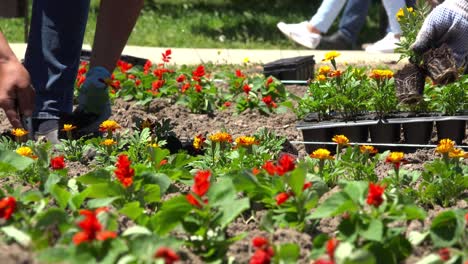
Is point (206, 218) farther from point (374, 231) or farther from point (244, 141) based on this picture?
point (244, 141)

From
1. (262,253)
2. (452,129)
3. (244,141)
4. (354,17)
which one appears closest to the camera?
(262,253)

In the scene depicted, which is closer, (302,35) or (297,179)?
(297,179)

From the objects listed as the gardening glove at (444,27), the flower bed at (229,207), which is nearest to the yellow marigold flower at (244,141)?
the flower bed at (229,207)

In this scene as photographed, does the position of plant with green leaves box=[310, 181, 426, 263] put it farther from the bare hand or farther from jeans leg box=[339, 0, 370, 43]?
jeans leg box=[339, 0, 370, 43]

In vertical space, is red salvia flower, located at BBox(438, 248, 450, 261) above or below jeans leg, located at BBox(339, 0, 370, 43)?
below

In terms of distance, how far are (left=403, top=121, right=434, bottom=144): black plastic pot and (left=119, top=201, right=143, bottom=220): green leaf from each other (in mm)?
2072

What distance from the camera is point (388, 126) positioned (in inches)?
185

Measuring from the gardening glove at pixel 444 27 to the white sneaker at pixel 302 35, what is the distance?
4.23m

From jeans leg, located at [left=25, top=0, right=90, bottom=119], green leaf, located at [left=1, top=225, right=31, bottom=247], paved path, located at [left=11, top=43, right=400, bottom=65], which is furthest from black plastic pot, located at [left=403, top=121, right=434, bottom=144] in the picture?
paved path, located at [left=11, top=43, right=400, bottom=65]

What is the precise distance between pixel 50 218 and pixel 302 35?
679cm

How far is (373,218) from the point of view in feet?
8.94

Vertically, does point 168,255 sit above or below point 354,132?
above

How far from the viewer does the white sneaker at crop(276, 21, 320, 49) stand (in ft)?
30.3

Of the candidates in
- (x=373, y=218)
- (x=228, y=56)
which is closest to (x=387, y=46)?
(x=228, y=56)
